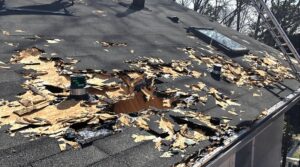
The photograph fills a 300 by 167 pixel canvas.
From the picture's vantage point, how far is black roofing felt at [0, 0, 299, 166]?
127 inches

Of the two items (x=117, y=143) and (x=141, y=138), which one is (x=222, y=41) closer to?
(x=141, y=138)

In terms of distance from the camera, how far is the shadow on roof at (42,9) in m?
7.45

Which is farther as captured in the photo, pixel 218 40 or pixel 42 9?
pixel 218 40

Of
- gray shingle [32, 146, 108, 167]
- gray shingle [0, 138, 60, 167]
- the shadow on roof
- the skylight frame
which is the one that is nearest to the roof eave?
gray shingle [32, 146, 108, 167]

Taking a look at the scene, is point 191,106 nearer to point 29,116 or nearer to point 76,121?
point 76,121

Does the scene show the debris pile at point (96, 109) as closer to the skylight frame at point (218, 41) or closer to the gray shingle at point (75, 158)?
the gray shingle at point (75, 158)

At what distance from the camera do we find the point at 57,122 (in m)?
3.74

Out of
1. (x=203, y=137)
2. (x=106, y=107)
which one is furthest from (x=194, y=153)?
(x=106, y=107)

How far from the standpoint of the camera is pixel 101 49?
6613 mm

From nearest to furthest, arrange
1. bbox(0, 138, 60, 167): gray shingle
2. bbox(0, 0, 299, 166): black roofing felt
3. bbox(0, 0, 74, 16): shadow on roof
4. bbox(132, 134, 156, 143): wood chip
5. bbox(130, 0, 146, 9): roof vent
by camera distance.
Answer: bbox(0, 138, 60, 167): gray shingle → bbox(0, 0, 299, 166): black roofing felt → bbox(132, 134, 156, 143): wood chip → bbox(0, 0, 74, 16): shadow on roof → bbox(130, 0, 146, 9): roof vent

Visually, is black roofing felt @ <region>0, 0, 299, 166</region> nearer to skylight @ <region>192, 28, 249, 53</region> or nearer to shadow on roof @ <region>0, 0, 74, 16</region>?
shadow on roof @ <region>0, 0, 74, 16</region>

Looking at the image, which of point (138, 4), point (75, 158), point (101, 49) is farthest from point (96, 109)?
point (138, 4)

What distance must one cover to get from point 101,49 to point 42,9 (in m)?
2.51

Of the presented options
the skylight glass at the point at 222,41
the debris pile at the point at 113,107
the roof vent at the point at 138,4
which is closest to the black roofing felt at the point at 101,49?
the debris pile at the point at 113,107
